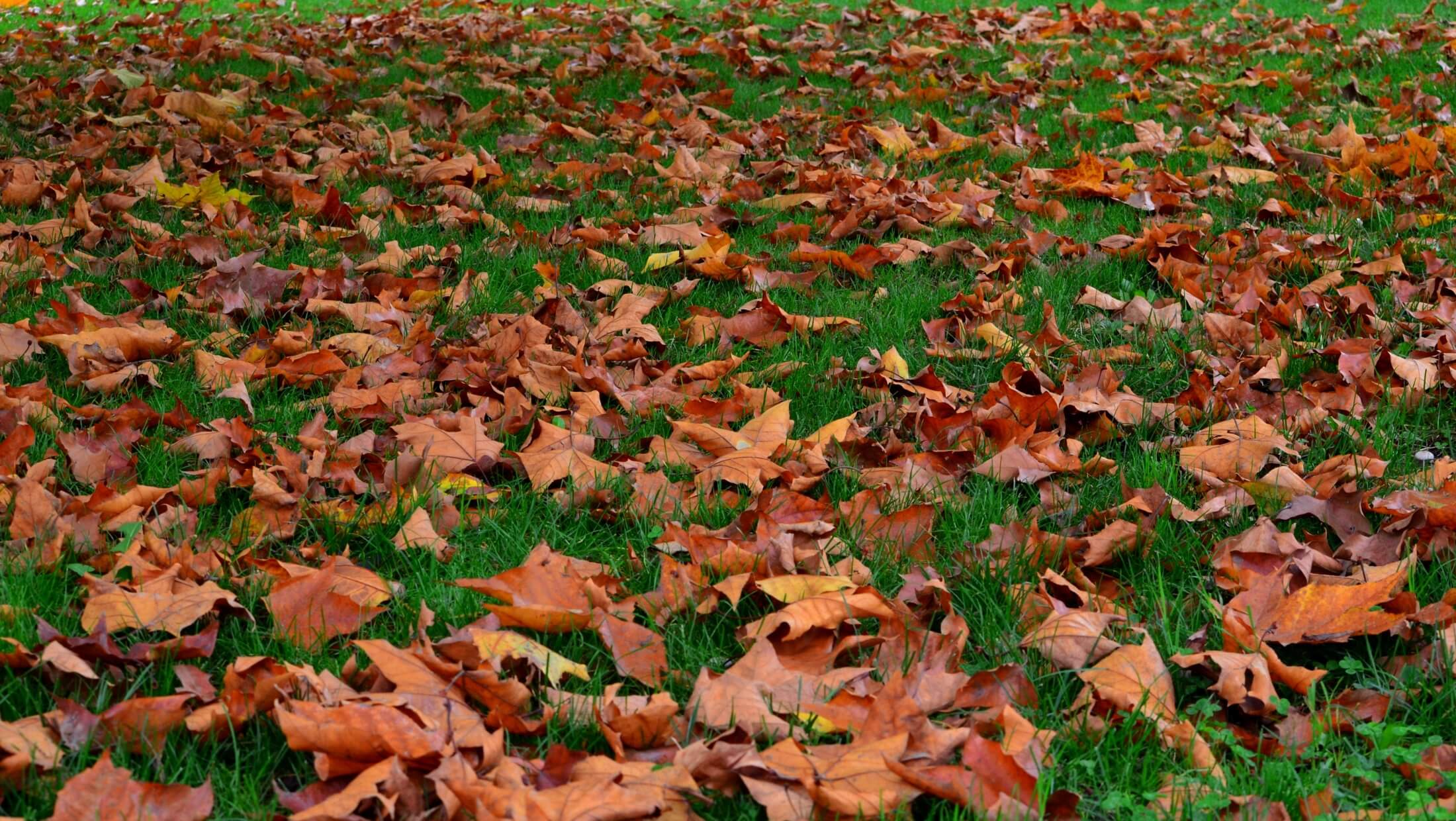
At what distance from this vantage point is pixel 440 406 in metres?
3.23

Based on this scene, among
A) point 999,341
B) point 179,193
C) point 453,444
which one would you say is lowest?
point 999,341

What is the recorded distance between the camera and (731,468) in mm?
2867

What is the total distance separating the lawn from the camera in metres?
1.95

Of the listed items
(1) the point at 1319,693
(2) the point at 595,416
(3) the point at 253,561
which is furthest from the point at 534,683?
(1) the point at 1319,693

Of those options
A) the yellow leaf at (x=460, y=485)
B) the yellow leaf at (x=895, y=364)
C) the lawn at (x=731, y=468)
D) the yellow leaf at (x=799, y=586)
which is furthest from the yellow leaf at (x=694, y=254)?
the yellow leaf at (x=799, y=586)

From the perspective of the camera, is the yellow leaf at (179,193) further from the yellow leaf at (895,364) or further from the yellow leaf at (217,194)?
the yellow leaf at (895,364)

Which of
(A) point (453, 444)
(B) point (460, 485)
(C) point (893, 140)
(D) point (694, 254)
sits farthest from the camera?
(C) point (893, 140)

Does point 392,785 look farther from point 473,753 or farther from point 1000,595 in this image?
point 1000,595

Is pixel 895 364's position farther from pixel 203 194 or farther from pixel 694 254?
pixel 203 194

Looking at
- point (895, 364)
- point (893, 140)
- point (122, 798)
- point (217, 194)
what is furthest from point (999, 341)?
point (217, 194)

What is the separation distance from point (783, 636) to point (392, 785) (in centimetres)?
74

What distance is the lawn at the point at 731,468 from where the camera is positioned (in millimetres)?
1949

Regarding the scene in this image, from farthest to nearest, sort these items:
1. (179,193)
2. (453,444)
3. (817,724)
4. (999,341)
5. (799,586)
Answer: (179,193) < (999,341) < (453,444) < (799,586) < (817,724)

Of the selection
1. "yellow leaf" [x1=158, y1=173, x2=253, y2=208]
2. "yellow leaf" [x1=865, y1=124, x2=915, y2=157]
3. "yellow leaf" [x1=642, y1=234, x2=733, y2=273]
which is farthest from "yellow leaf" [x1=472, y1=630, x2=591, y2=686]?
"yellow leaf" [x1=865, y1=124, x2=915, y2=157]
